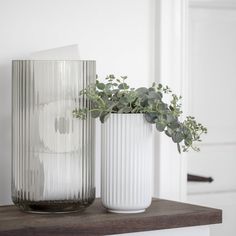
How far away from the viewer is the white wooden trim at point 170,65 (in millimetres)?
2074

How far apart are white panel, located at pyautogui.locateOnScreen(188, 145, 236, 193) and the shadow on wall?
2.74ft

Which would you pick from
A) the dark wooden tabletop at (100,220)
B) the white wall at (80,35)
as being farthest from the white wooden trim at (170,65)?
the dark wooden tabletop at (100,220)

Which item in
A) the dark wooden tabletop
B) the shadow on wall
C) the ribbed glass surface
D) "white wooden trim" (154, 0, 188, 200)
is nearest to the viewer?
the dark wooden tabletop

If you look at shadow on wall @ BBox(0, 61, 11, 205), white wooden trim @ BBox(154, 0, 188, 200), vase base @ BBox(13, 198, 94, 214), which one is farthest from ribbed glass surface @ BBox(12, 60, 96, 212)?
white wooden trim @ BBox(154, 0, 188, 200)

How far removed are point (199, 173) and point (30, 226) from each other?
3.65 feet

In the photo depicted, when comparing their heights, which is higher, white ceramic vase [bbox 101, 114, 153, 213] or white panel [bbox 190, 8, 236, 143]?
white panel [bbox 190, 8, 236, 143]

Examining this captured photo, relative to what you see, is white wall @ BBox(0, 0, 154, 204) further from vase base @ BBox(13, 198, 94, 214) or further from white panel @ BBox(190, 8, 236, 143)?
white panel @ BBox(190, 8, 236, 143)

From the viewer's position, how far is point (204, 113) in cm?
254

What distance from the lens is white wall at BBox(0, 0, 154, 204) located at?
1872mm

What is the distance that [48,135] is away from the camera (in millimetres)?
1710

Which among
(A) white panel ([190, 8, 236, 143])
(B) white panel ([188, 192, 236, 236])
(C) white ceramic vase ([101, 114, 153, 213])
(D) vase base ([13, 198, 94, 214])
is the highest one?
(A) white panel ([190, 8, 236, 143])

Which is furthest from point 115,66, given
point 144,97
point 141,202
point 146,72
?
point 141,202

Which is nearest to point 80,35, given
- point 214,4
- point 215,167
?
point 214,4

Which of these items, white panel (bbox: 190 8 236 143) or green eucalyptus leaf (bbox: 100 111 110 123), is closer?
green eucalyptus leaf (bbox: 100 111 110 123)
